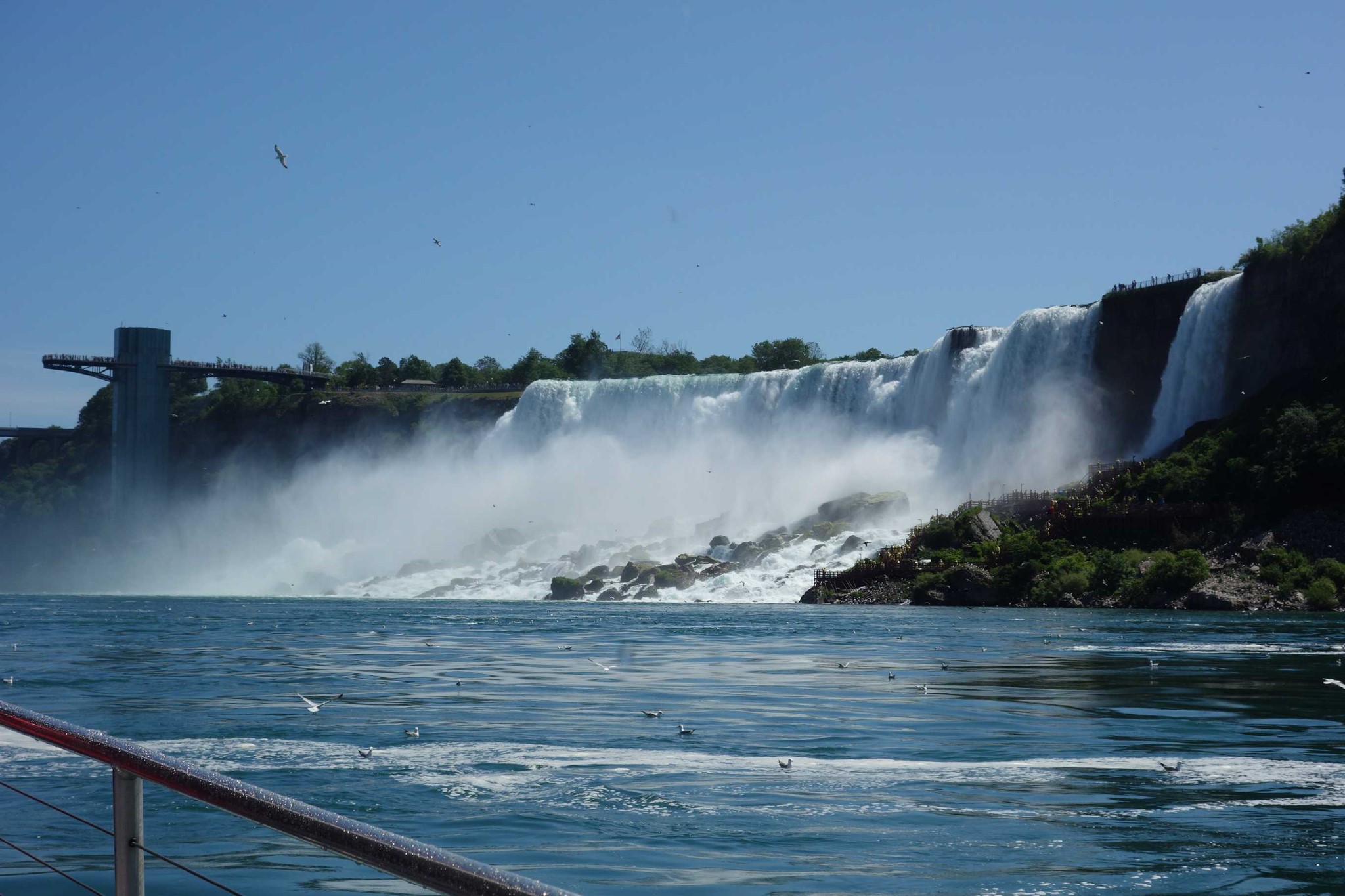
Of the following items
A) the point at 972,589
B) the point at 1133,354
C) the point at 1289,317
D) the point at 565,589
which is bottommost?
the point at 565,589

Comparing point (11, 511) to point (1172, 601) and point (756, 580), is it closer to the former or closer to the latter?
point (756, 580)

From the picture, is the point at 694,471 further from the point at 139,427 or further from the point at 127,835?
the point at 127,835

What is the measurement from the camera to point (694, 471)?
76.6 meters

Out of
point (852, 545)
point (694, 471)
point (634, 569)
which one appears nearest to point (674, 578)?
point (634, 569)

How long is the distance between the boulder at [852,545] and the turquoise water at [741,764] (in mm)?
31914

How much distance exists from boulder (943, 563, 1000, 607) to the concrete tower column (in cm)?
7124

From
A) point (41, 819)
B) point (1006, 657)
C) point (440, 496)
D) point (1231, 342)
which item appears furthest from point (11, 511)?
point (41, 819)

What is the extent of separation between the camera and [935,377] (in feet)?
224

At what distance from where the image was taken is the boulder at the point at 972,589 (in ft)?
157

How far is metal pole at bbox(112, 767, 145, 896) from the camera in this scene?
2529mm

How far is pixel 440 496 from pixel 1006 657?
66968 millimetres

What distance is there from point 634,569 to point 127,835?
2221 inches

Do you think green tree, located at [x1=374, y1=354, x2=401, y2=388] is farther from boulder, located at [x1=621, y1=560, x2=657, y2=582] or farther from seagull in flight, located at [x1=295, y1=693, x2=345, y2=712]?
seagull in flight, located at [x1=295, y1=693, x2=345, y2=712]

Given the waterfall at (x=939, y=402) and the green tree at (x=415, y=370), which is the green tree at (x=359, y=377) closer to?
the green tree at (x=415, y=370)
